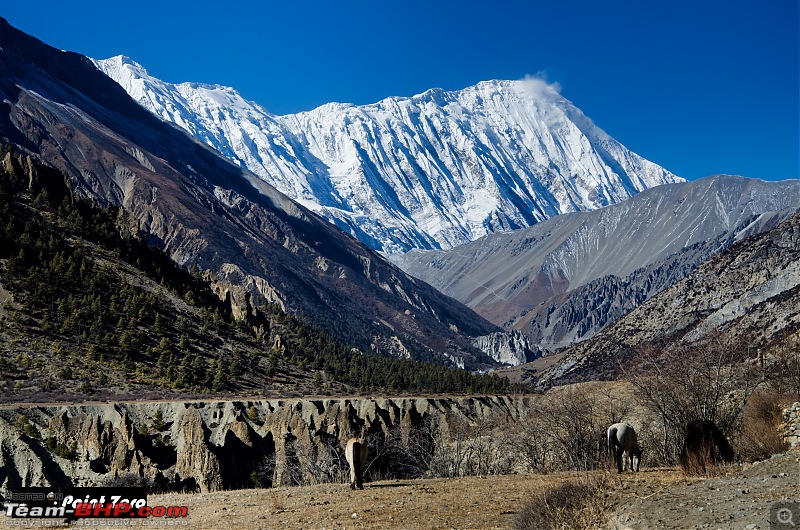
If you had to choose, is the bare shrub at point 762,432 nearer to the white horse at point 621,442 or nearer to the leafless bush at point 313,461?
the white horse at point 621,442

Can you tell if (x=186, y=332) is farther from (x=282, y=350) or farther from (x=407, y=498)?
(x=407, y=498)

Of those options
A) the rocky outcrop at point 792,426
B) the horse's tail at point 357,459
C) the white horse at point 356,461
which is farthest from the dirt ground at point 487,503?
the rocky outcrop at point 792,426

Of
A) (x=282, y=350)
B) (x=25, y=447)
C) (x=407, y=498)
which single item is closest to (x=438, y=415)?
(x=25, y=447)

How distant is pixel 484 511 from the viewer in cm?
1920

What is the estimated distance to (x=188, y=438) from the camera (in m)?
66.4

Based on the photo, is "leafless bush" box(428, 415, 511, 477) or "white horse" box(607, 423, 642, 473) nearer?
"white horse" box(607, 423, 642, 473)

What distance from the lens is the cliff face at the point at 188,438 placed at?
58031 mm

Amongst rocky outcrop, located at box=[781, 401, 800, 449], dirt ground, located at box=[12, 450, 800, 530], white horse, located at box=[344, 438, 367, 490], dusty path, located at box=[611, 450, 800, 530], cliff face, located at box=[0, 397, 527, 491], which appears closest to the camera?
dusty path, located at box=[611, 450, 800, 530]

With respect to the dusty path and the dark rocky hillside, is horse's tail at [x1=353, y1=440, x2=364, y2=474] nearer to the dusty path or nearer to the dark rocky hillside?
the dusty path

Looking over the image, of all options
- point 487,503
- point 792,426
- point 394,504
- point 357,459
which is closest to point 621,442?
point 792,426

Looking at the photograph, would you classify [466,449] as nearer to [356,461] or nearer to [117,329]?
[356,461]

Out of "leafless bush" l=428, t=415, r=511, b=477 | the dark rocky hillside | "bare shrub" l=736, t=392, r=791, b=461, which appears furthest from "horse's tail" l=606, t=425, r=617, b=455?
the dark rocky hillside

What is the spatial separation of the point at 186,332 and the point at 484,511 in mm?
101288

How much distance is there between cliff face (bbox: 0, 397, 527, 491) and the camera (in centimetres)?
5803
